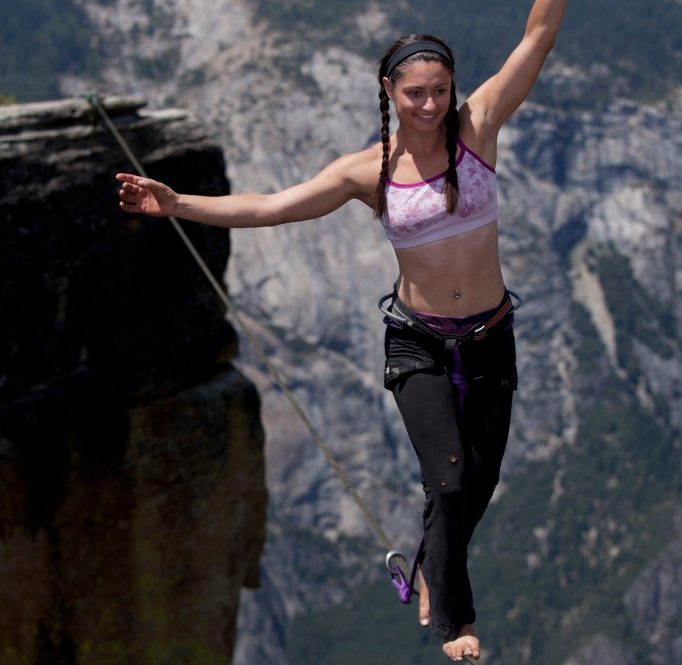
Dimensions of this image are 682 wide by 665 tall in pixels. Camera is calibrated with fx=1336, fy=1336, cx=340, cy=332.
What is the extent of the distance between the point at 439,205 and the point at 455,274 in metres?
0.43

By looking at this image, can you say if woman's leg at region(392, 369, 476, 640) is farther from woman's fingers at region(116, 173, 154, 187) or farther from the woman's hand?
woman's fingers at region(116, 173, 154, 187)

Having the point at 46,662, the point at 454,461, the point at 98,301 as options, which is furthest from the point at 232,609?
the point at 454,461

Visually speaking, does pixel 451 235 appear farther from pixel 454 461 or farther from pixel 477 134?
pixel 454 461

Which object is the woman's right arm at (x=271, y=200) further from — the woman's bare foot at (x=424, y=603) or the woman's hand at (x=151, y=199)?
the woman's bare foot at (x=424, y=603)

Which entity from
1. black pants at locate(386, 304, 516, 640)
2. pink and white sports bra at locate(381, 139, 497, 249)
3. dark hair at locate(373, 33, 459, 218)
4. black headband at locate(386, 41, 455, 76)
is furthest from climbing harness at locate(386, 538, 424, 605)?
black headband at locate(386, 41, 455, 76)

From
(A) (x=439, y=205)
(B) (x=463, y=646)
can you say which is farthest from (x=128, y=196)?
(B) (x=463, y=646)

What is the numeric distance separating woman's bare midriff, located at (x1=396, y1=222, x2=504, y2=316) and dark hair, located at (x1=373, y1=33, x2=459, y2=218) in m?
0.27

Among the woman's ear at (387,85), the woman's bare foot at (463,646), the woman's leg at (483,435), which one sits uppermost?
the woman's ear at (387,85)

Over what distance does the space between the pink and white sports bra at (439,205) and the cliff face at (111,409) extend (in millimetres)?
7833

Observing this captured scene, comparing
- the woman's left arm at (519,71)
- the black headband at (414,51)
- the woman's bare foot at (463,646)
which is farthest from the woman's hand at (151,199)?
the woman's bare foot at (463,646)

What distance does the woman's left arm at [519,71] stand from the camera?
23.4ft

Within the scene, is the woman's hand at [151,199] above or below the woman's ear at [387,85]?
below

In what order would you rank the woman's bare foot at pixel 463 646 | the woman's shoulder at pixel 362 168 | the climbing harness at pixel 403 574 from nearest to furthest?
the woman's bare foot at pixel 463 646 < the woman's shoulder at pixel 362 168 < the climbing harness at pixel 403 574

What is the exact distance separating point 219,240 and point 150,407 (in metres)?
2.11
